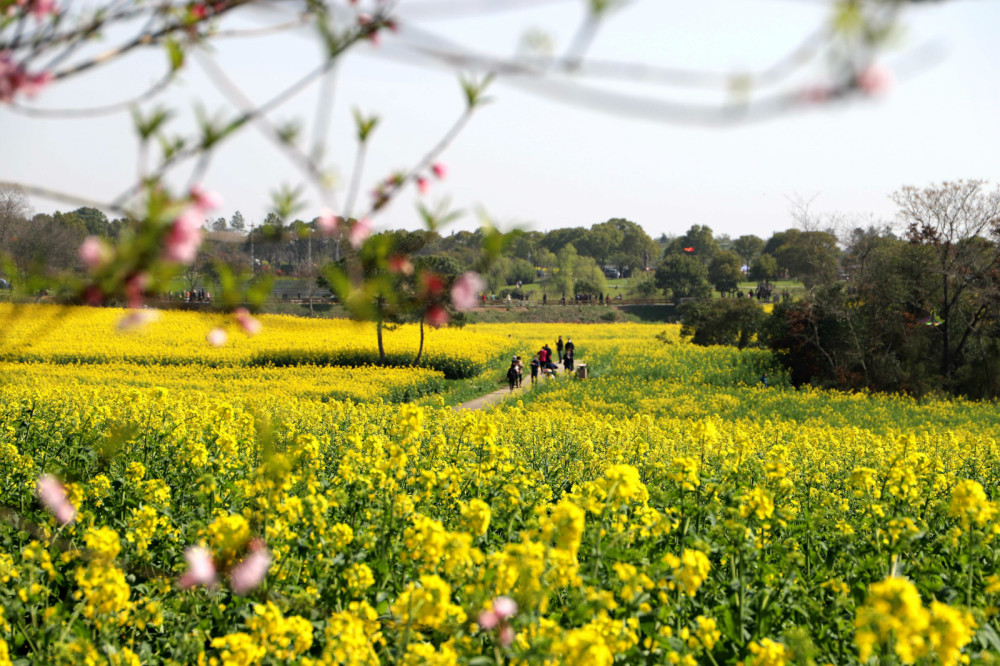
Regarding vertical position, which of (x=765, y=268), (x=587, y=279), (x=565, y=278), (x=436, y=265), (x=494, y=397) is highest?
(x=765, y=268)

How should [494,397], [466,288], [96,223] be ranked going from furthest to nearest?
[494,397]
[96,223]
[466,288]

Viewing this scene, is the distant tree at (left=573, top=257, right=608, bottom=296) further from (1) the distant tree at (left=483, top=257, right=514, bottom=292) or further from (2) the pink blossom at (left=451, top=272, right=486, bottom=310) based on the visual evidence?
(2) the pink blossom at (left=451, top=272, right=486, bottom=310)

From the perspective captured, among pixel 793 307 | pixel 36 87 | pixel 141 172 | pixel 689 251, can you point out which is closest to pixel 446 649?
pixel 141 172

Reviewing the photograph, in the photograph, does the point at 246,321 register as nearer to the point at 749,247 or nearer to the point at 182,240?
the point at 182,240

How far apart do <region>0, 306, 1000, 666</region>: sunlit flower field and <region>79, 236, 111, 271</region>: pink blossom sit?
256mm

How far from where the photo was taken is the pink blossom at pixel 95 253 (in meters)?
1.35

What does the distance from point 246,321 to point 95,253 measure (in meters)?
0.46

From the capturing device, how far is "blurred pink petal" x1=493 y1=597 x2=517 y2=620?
2514 millimetres

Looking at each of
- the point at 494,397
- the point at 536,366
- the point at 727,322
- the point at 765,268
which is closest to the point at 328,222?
the point at 494,397

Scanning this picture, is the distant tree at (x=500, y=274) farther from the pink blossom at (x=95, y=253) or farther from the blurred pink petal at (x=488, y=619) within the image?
the pink blossom at (x=95, y=253)

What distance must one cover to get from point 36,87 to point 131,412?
654cm

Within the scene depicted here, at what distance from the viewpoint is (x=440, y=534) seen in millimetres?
2854

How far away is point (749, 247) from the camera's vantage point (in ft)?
369

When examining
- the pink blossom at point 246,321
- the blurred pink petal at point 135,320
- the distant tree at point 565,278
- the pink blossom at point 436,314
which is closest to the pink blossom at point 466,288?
the pink blossom at point 436,314
